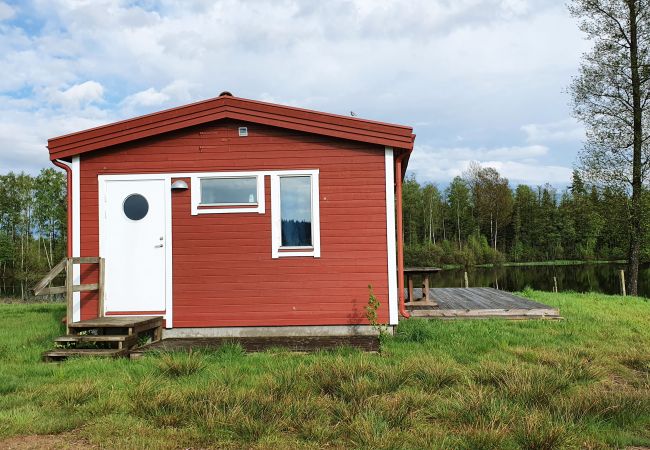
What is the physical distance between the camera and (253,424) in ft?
11.5

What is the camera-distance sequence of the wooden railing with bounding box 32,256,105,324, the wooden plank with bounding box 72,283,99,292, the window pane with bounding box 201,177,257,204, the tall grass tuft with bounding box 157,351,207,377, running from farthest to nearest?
1. the window pane with bounding box 201,177,257,204
2. the wooden plank with bounding box 72,283,99,292
3. the wooden railing with bounding box 32,256,105,324
4. the tall grass tuft with bounding box 157,351,207,377

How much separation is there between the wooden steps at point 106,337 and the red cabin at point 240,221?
34 centimetres

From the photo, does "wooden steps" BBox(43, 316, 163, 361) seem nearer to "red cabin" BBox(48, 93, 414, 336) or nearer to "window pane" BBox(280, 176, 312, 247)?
"red cabin" BBox(48, 93, 414, 336)

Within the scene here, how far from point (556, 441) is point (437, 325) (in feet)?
15.2

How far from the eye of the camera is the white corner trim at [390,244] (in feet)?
22.9

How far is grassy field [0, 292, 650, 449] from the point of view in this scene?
3389 millimetres

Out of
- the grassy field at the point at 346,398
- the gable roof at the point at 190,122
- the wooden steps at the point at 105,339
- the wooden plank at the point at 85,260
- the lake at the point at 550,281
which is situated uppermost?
the gable roof at the point at 190,122

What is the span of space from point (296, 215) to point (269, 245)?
1.93 ft

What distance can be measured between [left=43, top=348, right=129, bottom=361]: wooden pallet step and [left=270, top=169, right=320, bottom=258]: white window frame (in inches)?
94.0

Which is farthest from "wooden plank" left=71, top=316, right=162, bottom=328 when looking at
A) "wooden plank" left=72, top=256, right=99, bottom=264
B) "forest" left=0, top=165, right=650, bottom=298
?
"forest" left=0, top=165, right=650, bottom=298

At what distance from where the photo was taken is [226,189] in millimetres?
7270

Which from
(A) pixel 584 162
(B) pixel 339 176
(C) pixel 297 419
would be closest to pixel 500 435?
(C) pixel 297 419

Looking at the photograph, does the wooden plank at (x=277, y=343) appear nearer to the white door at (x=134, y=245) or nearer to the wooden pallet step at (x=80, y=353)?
the wooden pallet step at (x=80, y=353)

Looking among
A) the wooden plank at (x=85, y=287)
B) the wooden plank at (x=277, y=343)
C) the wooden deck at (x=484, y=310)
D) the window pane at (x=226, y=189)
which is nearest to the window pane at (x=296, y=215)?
the window pane at (x=226, y=189)
